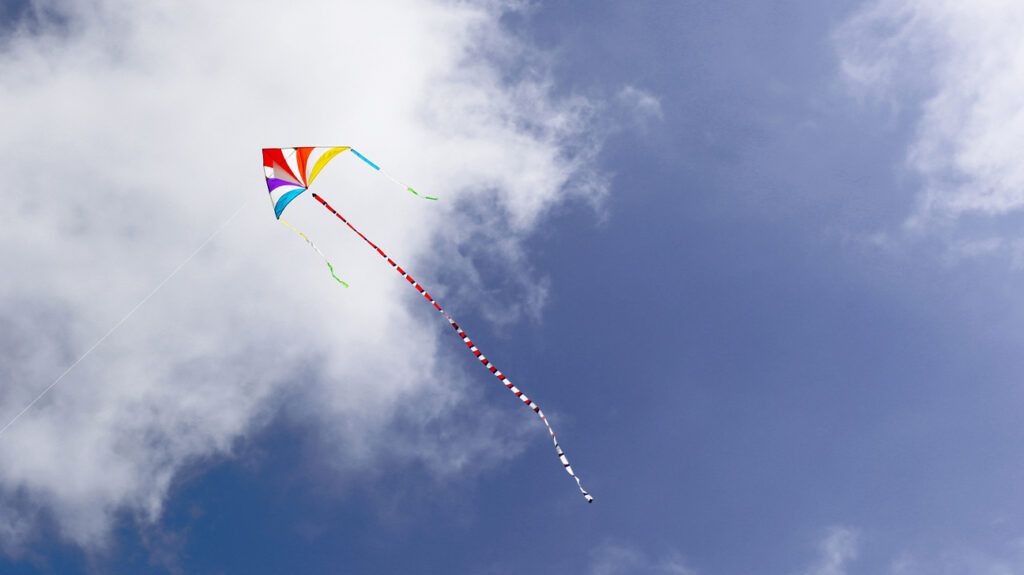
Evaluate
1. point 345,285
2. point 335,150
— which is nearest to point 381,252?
point 345,285

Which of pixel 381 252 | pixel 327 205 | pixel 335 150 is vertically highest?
pixel 335 150

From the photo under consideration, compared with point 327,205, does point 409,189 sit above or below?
below

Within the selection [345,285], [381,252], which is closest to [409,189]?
[381,252]

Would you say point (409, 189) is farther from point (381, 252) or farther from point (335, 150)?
point (335, 150)

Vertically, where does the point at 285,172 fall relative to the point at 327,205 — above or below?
above

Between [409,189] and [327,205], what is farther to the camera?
[327,205]

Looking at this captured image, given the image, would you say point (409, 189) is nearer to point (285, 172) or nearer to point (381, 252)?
point (381, 252)

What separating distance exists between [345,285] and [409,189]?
727 centimetres

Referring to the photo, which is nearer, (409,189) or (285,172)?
(409,189)

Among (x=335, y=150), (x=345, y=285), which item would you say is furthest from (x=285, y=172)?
(x=345, y=285)

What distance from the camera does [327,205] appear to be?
39.7 metres

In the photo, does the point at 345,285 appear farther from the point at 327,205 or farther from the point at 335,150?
the point at 335,150

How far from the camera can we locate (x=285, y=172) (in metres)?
41.6

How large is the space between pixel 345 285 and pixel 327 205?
4693 millimetres
